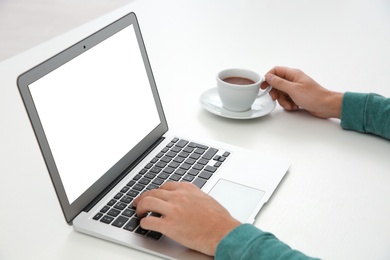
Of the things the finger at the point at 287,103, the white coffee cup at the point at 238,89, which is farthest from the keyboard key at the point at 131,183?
the finger at the point at 287,103

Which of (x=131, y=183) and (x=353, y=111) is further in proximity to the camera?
(x=353, y=111)

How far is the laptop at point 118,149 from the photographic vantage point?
2.78 feet

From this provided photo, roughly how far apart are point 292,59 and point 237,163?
0.55m

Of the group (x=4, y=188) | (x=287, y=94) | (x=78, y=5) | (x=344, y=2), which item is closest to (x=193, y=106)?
(x=287, y=94)

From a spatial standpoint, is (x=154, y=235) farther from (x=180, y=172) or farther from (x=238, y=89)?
(x=238, y=89)

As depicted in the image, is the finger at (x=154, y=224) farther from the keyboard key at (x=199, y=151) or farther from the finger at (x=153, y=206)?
the keyboard key at (x=199, y=151)

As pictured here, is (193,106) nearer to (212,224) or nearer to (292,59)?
(292,59)

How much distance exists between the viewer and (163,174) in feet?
3.30

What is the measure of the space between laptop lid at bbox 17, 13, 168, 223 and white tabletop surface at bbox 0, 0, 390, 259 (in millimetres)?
86

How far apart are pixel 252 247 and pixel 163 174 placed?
0.85 ft

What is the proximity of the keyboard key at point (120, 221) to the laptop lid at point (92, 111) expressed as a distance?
61mm

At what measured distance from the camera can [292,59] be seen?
4.97ft

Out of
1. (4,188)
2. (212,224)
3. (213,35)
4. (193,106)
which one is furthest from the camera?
(213,35)

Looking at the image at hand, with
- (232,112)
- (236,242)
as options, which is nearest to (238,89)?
(232,112)
